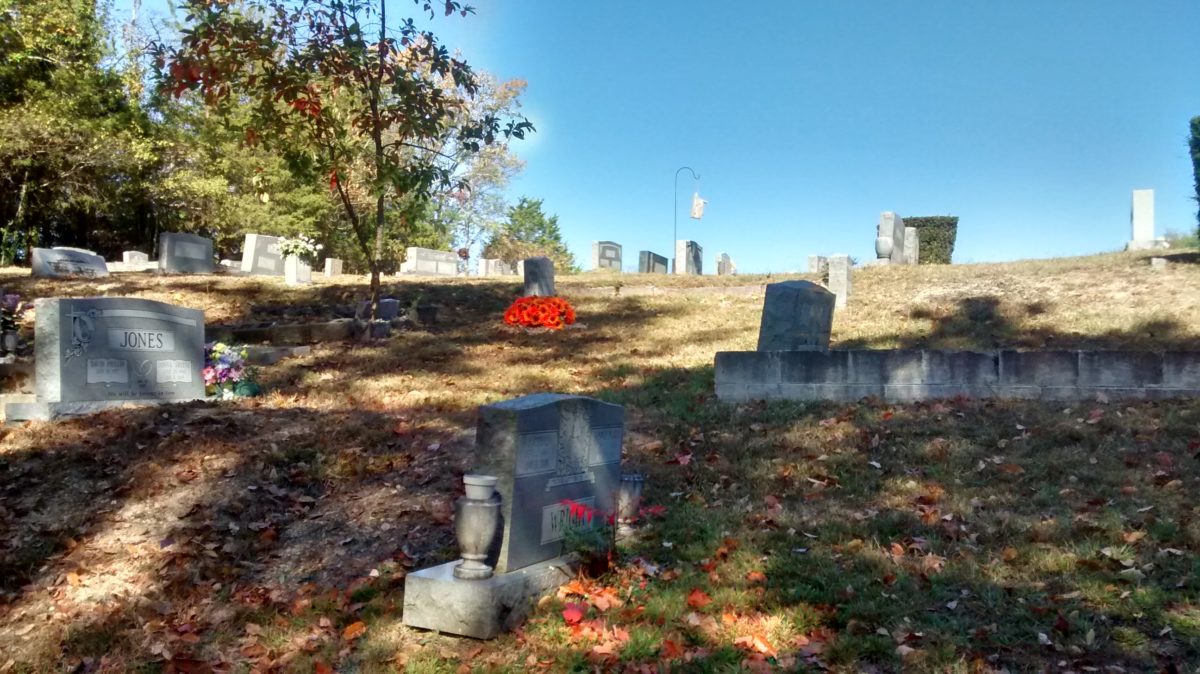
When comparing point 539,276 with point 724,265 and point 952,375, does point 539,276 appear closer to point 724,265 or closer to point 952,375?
point 952,375

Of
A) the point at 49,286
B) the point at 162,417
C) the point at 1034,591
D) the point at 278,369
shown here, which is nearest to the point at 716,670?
the point at 1034,591

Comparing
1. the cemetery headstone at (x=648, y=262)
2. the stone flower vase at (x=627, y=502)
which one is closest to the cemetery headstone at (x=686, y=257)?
the cemetery headstone at (x=648, y=262)

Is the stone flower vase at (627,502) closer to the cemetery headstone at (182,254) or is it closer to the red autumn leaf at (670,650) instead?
the red autumn leaf at (670,650)

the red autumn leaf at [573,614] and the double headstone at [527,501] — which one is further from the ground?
the double headstone at [527,501]

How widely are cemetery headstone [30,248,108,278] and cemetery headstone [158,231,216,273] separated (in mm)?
2434

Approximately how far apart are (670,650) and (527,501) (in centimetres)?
135

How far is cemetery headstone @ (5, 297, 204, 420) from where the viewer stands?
929 centimetres

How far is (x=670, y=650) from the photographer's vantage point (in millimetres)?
4707

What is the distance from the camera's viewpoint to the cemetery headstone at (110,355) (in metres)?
9.29

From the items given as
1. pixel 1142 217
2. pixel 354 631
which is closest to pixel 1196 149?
pixel 1142 217

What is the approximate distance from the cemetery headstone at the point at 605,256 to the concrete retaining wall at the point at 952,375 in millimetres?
24304

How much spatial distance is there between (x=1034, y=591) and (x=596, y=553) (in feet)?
8.32

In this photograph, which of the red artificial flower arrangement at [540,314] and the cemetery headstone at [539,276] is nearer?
the red artificial flower arrangement at [540,314]

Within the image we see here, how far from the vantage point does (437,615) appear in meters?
5.09
